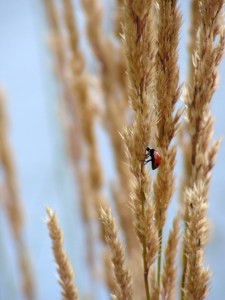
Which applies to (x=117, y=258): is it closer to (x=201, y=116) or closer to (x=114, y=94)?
(x=201, y=116)

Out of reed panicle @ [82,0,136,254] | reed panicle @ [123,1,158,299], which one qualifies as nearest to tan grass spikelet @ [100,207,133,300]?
reed panicle @ [123,1,158,299]

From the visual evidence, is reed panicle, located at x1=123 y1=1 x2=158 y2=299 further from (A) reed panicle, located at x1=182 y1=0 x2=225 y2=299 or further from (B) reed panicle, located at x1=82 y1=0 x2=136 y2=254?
(B) reed panicle, located at x1=82 y1=0 x2=136 y2=254

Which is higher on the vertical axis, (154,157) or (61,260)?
(154,157)

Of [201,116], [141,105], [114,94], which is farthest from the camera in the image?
[114,94]

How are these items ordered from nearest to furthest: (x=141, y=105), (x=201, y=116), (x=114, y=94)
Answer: (x=141, y=105) → (x=201, y=116) → (x=114, y=94)

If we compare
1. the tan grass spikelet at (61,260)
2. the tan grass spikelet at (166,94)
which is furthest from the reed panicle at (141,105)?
the tan grass spikelet at (61,260)

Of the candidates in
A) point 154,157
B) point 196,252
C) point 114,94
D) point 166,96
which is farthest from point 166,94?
point 114,94
